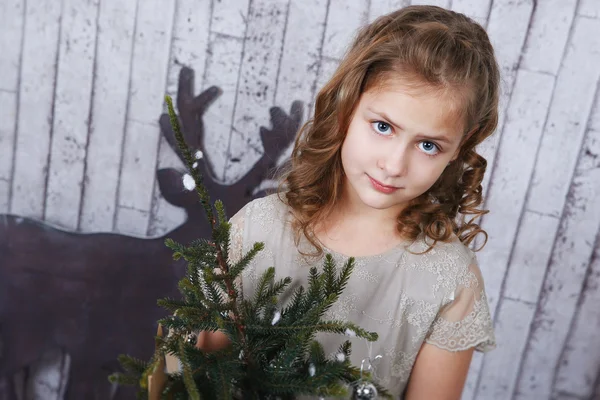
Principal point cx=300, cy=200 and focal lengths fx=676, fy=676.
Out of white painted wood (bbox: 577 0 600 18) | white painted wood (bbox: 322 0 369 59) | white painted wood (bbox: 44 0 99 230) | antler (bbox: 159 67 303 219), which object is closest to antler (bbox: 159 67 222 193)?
antler (bbox: 159 67 303 219)

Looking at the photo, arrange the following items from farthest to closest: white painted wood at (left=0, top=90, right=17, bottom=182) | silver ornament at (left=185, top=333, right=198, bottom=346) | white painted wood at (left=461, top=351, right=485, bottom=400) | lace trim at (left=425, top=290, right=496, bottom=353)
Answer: white painted wood at (left=461, top=351, right=485, bottom=400) → white painted wood at (left=0, top=90, right=17, bottom=182) → lace trim at (left=425, top=290, right=496, bottom=353) → silver ornament at (left=185, top=333, right=198, bottom=346)

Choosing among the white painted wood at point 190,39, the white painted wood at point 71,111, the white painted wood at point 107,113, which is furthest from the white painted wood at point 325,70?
the white painted wood at point 71,111

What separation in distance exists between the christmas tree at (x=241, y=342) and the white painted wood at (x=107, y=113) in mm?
1045

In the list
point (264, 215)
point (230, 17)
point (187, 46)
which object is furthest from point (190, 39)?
point (264, 215)

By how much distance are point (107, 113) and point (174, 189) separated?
31 centimetres

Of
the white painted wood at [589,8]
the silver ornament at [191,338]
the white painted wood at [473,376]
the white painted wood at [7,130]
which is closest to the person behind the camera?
the silver ornament at [191,338]

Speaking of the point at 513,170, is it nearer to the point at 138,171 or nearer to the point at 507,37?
the point at 507,37

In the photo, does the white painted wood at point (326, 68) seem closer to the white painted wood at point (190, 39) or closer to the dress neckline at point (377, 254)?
the white painted wood at point (190, 39)

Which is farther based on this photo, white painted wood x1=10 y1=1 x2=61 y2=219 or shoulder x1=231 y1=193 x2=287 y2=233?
white painted wood x1=10 y1=1 x2=61 y2=219

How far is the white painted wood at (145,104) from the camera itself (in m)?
1.98

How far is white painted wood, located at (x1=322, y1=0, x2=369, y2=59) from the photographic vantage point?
75.5 inches

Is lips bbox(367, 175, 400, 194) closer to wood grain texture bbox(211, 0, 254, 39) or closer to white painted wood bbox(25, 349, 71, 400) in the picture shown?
wood grain texture bbox(211, 0, 254, 39)

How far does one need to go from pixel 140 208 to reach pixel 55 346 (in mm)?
541

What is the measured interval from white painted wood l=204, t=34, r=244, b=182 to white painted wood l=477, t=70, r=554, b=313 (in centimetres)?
81
